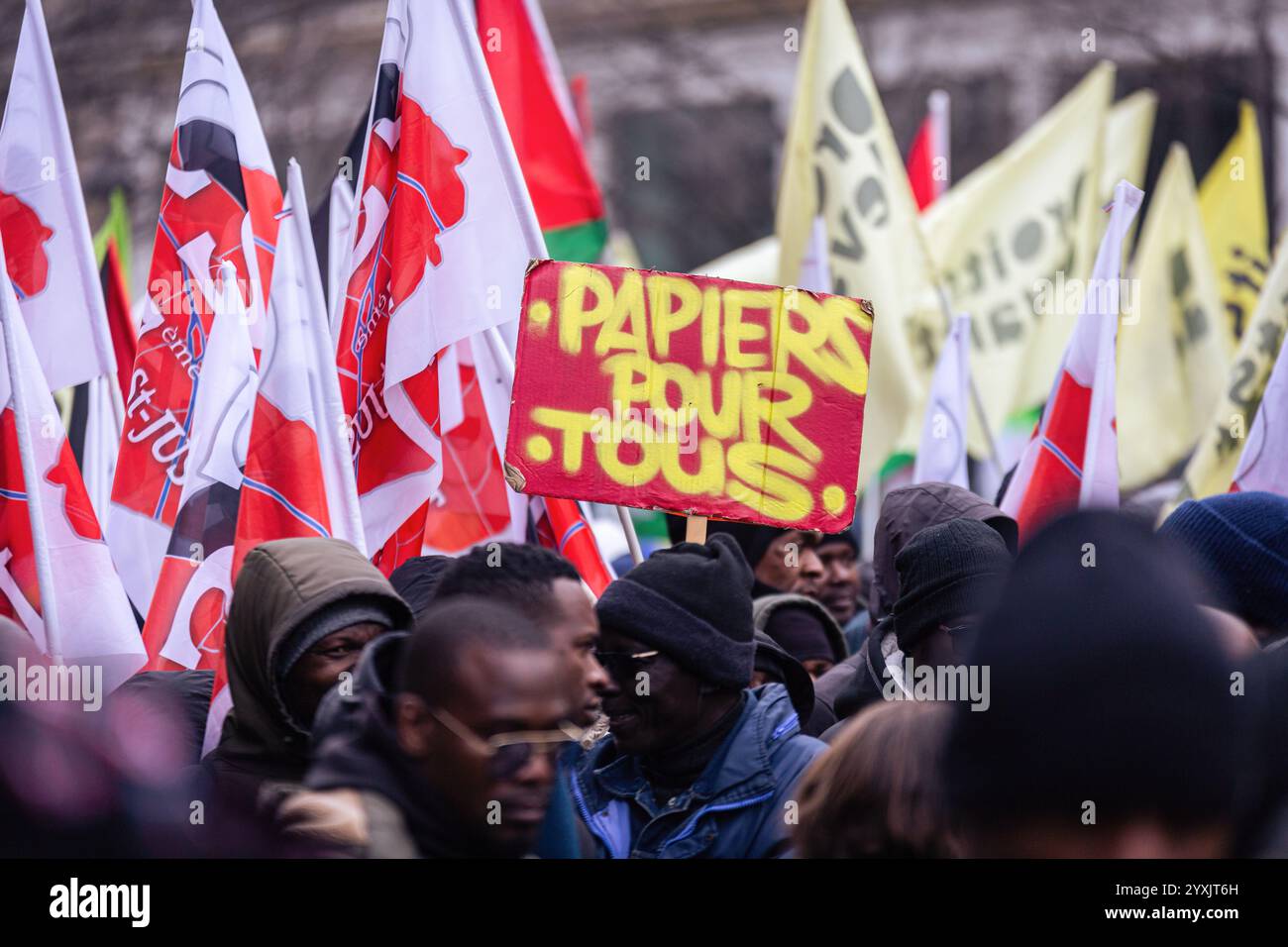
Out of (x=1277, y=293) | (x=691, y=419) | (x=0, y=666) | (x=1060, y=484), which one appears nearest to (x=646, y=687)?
(x=691, y=419)

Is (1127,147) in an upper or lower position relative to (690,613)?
upper

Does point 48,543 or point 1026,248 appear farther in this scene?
point 1026,248

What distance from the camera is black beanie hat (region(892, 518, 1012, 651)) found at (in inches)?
140

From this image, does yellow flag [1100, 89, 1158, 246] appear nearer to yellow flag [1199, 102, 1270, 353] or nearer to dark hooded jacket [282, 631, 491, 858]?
yellow flag [1199, 102, 1270, 353]

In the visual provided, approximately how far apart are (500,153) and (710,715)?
2082 millimetres

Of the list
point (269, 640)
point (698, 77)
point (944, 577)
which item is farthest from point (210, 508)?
point (698, 77)

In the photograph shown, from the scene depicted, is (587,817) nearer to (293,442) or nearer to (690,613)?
(690,613)

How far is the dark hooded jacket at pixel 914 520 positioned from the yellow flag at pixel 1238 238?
18.8 ft

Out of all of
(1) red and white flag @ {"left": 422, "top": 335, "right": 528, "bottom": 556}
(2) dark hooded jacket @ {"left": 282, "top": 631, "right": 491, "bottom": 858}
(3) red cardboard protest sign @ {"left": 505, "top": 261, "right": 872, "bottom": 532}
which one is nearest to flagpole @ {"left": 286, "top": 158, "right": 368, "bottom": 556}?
(3) red cardboard protest sign @ {"left": 505, "top": 261, "right": 872, "bottom": 532}

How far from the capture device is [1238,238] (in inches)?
383

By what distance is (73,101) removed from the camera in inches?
666

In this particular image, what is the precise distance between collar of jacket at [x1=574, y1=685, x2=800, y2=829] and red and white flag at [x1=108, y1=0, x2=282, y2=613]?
2206mm

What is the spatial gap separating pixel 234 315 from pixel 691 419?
1557 millimetres

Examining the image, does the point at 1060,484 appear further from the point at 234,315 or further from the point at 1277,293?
the point at 234,315
